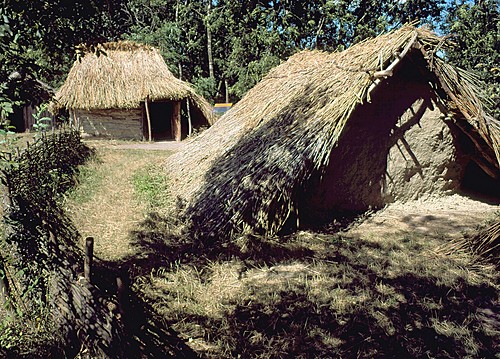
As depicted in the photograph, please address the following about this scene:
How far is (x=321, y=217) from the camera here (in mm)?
6449

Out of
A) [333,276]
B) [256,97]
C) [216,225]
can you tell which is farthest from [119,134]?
[333,276]

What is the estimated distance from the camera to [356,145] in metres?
6.47

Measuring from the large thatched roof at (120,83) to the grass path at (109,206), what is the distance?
680 centimetres

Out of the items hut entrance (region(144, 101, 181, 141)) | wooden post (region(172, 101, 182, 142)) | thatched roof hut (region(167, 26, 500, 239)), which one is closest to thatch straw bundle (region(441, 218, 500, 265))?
thatched roof hut (region(167, 26, 500, 239))

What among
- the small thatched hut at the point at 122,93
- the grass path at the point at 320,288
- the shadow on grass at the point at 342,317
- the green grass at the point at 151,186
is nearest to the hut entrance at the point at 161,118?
the small thatched hut at the point at 122,93

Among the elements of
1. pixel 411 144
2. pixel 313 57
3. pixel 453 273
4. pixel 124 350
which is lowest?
pixel 453 273

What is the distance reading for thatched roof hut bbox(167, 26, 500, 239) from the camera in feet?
18.7

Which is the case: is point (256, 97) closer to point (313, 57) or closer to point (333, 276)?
point (313, 57)

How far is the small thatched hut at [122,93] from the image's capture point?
16672 millimetres

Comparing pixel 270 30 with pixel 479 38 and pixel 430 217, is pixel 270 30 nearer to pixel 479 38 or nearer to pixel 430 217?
pixel 479 38

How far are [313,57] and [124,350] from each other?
8.57m

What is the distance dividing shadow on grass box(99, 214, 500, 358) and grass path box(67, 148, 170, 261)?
758 mm

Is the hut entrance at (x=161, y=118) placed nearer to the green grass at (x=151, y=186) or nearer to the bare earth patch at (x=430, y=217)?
the green grass at (x=151, y=186)

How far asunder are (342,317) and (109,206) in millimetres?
4833
